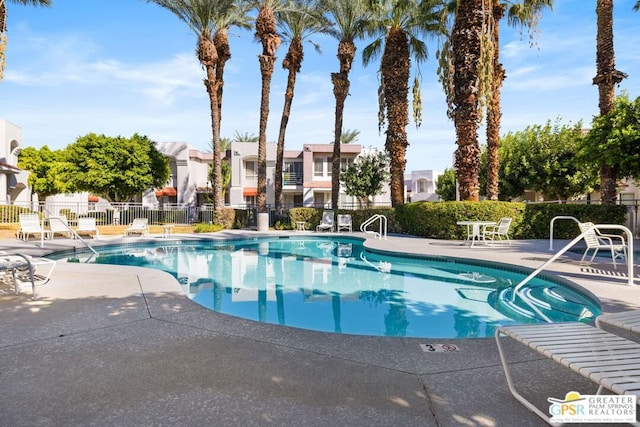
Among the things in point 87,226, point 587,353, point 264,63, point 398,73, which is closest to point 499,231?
point 398,73

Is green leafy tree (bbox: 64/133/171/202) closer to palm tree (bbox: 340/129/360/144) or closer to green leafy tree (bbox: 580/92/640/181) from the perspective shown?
green leafy tree (bbox: 580/92/640/181)

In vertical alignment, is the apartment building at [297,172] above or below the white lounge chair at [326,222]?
above

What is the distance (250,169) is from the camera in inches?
1547

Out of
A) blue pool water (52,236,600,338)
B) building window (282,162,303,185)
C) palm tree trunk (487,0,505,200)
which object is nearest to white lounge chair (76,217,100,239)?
blue pool water (52,236,600,338)

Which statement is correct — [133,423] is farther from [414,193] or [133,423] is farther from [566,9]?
[414,193]

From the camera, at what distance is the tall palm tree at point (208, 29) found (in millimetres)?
21750

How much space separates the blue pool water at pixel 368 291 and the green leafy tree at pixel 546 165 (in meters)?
21.9

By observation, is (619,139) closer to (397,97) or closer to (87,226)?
(397,97)

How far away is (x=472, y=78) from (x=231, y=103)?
15.7 meters

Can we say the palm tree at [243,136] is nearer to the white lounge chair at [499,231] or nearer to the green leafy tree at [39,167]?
the green leafy tree at [39,167]

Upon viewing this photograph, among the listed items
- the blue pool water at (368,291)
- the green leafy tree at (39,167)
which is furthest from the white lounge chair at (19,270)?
the green leafy tree at (39,167)

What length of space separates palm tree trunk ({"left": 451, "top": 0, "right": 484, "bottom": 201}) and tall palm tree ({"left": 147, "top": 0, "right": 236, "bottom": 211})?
43.4 ft

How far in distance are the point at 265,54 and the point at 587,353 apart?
2355 cm

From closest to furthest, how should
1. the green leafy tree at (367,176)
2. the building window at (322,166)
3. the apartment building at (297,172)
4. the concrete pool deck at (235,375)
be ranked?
the concrete pool deck at (235,375) → the green leafy tree at (367,176) → the apartment building at (297,172) → the building window at (322,166)
